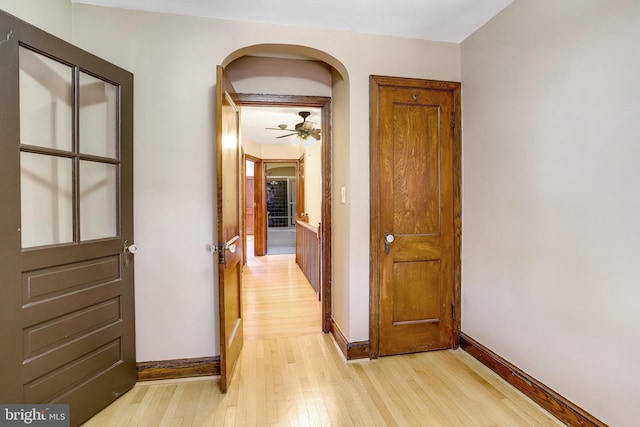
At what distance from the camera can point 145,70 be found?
2.06 meters

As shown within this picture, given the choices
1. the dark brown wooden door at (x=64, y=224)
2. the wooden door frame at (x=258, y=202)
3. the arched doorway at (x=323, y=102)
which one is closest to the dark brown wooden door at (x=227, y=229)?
the arched doorway at (x=323, y=102)

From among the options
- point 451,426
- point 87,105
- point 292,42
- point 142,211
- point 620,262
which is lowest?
point 451,426

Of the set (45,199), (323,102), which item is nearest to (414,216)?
(323,102)

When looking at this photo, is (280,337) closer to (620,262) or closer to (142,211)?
(142,211)

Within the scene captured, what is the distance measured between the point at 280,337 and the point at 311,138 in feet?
9.64

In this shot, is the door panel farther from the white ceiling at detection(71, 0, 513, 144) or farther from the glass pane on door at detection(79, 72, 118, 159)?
the glass pane on door at detection(79, 72, 118, 159)

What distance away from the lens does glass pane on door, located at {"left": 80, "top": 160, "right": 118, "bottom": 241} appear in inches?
69.4

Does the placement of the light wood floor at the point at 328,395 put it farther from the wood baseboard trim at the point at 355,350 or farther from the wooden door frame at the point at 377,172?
the wooden door frame at the point at 377,172

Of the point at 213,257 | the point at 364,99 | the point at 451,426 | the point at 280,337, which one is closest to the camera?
the point at 451,426

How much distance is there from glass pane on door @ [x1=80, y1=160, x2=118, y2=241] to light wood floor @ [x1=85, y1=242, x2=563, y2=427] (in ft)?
3.50

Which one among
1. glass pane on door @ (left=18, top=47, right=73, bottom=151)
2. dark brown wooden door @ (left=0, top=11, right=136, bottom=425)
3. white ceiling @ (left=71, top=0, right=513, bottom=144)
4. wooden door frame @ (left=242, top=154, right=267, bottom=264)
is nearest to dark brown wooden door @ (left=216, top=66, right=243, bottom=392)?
white ceiling @ (left=71, top=0, right=513, bottom=144)

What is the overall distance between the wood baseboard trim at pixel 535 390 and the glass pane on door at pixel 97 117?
2891mm

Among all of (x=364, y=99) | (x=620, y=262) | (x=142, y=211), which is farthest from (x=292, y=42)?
(x=620, y=262)

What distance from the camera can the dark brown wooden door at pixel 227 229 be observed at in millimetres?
1922
